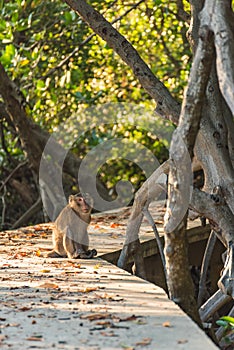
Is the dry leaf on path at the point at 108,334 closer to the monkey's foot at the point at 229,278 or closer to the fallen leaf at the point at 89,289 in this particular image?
the fallen leaf at the point at 89,289

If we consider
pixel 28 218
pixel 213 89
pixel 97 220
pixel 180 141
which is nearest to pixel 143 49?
pixel 28 218

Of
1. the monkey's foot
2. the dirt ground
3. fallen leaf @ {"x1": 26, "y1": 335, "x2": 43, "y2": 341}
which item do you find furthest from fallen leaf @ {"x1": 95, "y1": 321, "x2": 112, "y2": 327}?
the monkey's foot

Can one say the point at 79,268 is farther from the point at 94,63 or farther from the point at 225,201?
the point at 94,63

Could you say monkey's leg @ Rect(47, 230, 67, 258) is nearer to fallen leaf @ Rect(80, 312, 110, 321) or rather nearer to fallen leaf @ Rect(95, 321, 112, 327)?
fallen leaf @ Rect(80, 312, 110, 321)

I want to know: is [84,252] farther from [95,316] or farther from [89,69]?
[89,69]

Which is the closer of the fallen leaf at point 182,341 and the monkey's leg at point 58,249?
the fallen leaf at point 182,341

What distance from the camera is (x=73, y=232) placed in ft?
20.7

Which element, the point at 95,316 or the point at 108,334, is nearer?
the point at 108,334

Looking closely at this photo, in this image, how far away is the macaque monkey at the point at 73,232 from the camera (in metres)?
6.13

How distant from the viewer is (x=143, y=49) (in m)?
11.9

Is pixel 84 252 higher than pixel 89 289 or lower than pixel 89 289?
higher

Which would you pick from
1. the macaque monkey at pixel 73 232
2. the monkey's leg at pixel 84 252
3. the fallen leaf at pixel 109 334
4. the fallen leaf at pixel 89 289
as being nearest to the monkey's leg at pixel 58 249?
the macaque monkey at pixel 73 232

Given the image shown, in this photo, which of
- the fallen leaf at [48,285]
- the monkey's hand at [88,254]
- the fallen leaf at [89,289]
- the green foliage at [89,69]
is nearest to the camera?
the fallen leaf at [89,289]

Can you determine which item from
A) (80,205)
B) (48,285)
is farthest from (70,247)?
(48,285)
